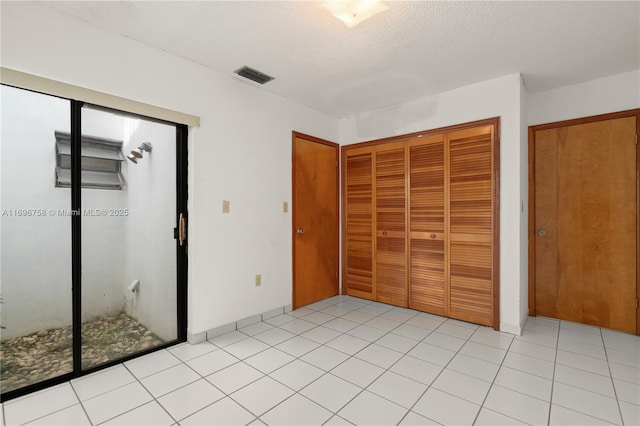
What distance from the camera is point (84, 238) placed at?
7.36 feet

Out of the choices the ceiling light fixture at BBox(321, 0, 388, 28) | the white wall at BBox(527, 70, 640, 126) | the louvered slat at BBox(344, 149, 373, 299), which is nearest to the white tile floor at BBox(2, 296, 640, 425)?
the louvered slat at BBox(344, 149, 373, 299)

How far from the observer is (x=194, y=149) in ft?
8.94

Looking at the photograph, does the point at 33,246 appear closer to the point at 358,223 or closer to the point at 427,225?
the point at 358,223

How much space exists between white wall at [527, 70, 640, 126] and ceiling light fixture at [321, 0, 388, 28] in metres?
2.58

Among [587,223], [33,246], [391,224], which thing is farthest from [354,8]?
[587,223]

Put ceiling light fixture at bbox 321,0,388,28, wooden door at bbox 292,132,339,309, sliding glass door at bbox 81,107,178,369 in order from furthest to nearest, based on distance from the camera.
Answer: wooden door at bbox 292,132,339,309
sliding glass door at bbox 81,107,178,369
ceiling light fixture at bbox 321,0,388,28

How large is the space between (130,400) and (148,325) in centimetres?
90

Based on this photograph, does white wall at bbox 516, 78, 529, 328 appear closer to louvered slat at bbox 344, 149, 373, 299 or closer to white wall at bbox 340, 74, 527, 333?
white wall at bbox 340, 74, 527, 333

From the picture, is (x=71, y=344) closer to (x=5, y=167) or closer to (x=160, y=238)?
(x=160, y=238)

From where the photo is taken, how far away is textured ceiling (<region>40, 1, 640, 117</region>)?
2.01 meters

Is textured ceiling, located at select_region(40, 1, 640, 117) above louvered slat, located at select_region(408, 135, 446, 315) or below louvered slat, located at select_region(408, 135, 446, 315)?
above

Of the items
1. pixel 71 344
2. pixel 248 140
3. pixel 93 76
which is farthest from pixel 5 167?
pixel 248 140

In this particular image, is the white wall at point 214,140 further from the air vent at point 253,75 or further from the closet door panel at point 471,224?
the closet door panel at point 471,224

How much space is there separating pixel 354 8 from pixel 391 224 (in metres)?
2.53
